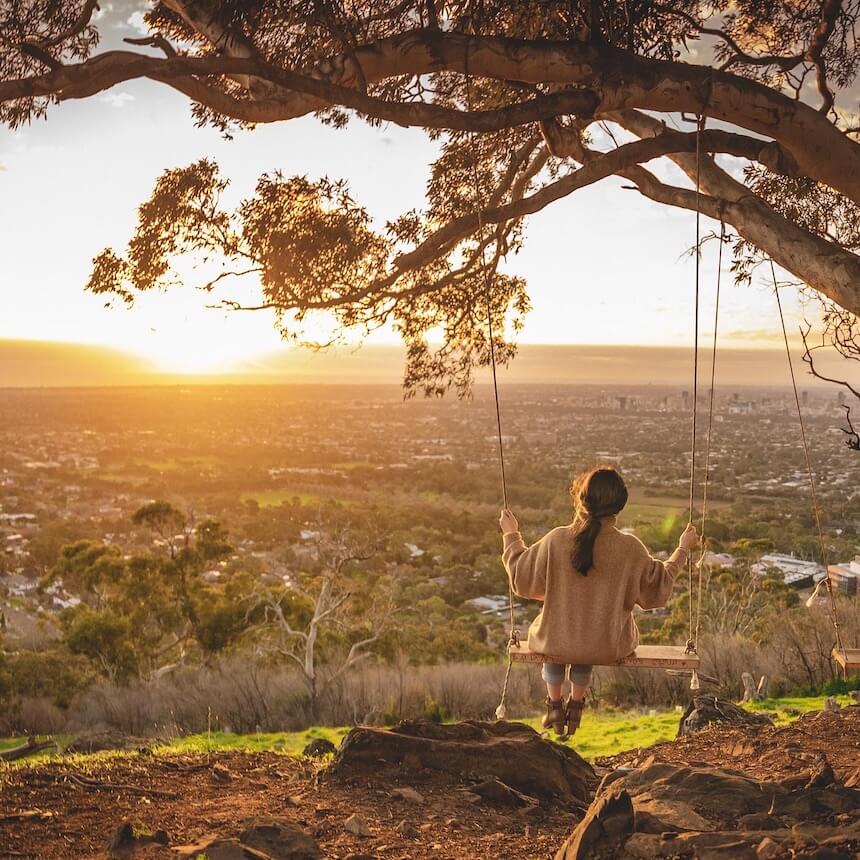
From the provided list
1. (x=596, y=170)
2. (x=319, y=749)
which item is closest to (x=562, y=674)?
(x=596, y=170)

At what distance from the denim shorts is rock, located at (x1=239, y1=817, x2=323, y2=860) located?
4.42ft

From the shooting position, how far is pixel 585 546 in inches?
175

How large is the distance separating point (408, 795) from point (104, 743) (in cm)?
495

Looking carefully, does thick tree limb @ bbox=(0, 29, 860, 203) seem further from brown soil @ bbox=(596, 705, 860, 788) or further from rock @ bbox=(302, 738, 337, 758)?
rock @ bbox=(302, 738, 337, 758)

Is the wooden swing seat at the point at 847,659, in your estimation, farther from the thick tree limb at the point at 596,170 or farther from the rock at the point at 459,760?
the thick tree limb at the point at 596,170

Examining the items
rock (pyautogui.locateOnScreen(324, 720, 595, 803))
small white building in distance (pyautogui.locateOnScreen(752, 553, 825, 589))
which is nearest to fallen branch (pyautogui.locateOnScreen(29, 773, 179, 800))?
rock (pyautogui.locateOnScreen(324, 720, 595, 803))

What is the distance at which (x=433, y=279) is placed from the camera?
7.84m

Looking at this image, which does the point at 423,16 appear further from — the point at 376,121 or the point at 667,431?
the point at 667,431

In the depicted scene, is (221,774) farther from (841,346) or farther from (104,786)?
(841,346)

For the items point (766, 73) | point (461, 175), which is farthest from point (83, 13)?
point (766, 73)

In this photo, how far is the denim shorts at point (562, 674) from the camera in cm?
464

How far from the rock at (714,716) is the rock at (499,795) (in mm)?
3499

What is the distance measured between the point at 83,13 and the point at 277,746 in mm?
8546

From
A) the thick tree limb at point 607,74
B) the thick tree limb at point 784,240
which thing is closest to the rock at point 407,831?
the thick tree limb at point 784,240
